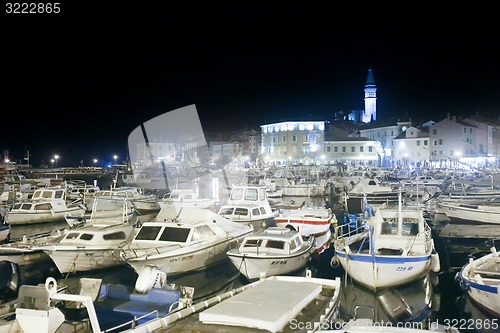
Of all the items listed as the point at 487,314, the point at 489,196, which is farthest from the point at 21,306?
the point at 489,196

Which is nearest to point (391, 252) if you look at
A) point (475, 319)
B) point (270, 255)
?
point (475, 319)

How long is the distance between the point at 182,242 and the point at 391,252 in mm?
7724

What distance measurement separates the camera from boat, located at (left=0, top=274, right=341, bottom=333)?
24.8 feet

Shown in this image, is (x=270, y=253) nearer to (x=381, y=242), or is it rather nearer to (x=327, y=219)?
(x=381, y=242)

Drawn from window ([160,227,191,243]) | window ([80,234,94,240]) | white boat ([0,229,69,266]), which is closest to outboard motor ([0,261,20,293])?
white boat ([0,229,69,266])

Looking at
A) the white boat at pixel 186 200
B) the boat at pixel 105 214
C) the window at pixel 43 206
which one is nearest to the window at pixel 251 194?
the boat at pixel 105 214

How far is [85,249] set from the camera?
54.1 ft

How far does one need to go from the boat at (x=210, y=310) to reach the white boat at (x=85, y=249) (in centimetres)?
581

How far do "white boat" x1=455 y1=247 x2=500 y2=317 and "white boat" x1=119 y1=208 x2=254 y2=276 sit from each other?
892 cm

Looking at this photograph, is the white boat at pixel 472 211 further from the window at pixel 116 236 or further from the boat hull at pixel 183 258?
the window at pixel 116 236

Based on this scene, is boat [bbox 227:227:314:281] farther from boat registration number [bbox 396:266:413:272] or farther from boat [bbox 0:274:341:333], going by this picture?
boat [bbox 0:274:341:333]

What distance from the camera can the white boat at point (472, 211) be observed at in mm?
29172

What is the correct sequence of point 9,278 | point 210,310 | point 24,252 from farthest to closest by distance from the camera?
1. point 24,252
2. point 9,278
3. point 210,310

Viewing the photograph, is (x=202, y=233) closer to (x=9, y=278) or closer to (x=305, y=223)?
(x=9, y=278)
